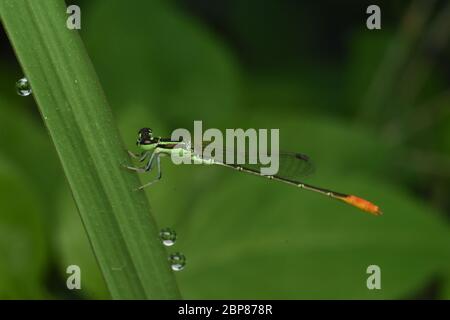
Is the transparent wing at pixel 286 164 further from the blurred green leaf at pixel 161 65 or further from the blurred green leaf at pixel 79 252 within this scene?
the blurred green leaf at pixel 79 252

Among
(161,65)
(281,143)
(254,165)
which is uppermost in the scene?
(161,65)

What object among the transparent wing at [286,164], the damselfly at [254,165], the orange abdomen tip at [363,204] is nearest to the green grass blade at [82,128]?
the damselfly at [254,165]

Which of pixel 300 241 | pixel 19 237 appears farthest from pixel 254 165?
pixel 19 237

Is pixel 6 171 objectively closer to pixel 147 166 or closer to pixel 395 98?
pixel 147 166

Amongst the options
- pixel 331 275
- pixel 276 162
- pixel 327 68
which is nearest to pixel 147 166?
pixel 331 275

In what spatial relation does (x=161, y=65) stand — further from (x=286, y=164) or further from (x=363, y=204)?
(x=363, y=204)

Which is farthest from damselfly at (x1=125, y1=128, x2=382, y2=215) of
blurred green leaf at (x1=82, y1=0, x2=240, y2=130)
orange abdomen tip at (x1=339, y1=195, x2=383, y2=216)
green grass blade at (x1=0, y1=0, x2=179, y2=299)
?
blurred green leaf at (x1=82, y1=0, x2=240, y2=130)
